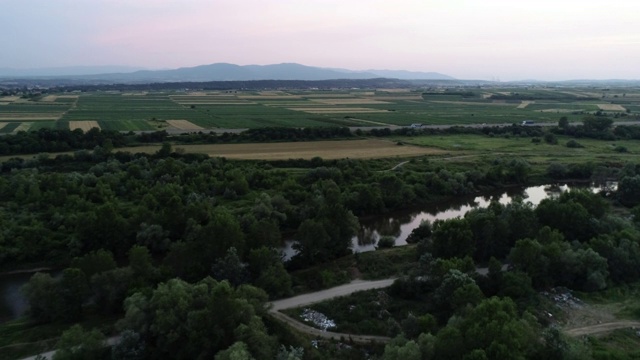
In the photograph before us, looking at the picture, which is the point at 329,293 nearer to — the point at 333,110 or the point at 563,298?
the point at 563,298

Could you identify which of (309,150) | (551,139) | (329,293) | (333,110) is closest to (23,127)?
(309,150)

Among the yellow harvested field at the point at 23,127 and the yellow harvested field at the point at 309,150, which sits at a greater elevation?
the yellow harvested field at the point at 23,127

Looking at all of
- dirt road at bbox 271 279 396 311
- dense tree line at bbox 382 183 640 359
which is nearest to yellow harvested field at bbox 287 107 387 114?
dense tree line at bbox 382 183 640 359

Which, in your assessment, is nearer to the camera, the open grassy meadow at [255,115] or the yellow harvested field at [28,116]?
the open grassy meadow at [255,115]

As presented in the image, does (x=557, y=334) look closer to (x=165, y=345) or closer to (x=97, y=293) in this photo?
(x=165, y=345)

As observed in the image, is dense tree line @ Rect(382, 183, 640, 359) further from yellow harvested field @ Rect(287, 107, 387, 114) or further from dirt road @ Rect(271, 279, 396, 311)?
yellow harvested field @ Rect(287, 107, 387, 114)

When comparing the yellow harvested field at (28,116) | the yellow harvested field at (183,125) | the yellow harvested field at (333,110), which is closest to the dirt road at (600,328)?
the yellow harvested field at (183,125)

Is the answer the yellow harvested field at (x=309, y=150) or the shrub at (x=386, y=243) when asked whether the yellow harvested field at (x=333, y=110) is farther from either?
the shrub at (x=386, y=243)
